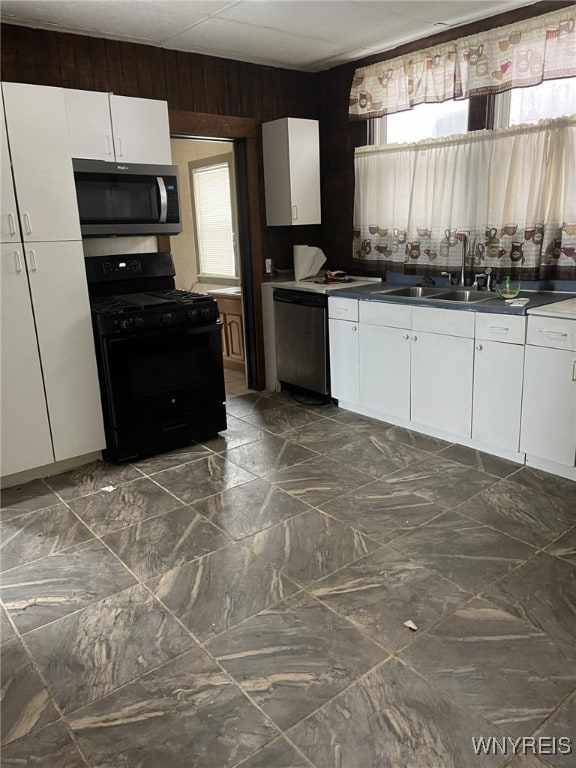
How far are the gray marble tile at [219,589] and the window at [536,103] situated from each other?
9.60 ft

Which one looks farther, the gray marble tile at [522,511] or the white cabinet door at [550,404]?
the white cabinet door at [550,404]

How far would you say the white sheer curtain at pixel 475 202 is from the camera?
332 centimetres

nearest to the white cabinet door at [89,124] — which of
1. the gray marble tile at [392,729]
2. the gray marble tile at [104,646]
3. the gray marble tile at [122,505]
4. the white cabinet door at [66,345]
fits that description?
the white cabinet door at [66,345]

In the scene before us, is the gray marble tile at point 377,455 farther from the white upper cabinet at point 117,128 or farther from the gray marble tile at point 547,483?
the white upper cabinet at point 117,128

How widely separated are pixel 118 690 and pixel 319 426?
2.44m

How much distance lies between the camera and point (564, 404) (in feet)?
9.55

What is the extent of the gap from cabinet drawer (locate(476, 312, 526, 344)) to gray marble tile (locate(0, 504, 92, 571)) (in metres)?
2.32

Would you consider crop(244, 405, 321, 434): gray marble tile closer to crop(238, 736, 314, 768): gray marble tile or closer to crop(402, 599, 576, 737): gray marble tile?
crop(402, 599, 576, 737): gray marble tile

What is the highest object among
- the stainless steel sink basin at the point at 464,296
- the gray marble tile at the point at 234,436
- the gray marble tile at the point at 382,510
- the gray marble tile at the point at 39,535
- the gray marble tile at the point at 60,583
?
the stainless steel sink basin at the point at 464,296

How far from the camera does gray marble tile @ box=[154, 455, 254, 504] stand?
315 centimetres

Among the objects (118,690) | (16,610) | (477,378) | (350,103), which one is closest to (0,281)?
(16,610)

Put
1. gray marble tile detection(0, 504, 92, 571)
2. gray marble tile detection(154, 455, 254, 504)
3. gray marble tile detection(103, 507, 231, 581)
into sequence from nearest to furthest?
gray marble tile detection(103, 507, 231, 581)
gray marble tile detection(0, 504, 92, 571)
gray marble tile detection(154, 455, 254, 504)

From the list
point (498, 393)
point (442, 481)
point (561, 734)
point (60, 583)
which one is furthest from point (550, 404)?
point (60, 583)

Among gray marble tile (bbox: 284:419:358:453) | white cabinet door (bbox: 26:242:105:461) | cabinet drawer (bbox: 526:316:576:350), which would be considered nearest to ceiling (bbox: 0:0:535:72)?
white cabinet door (bbox: 26:242:105:461)
